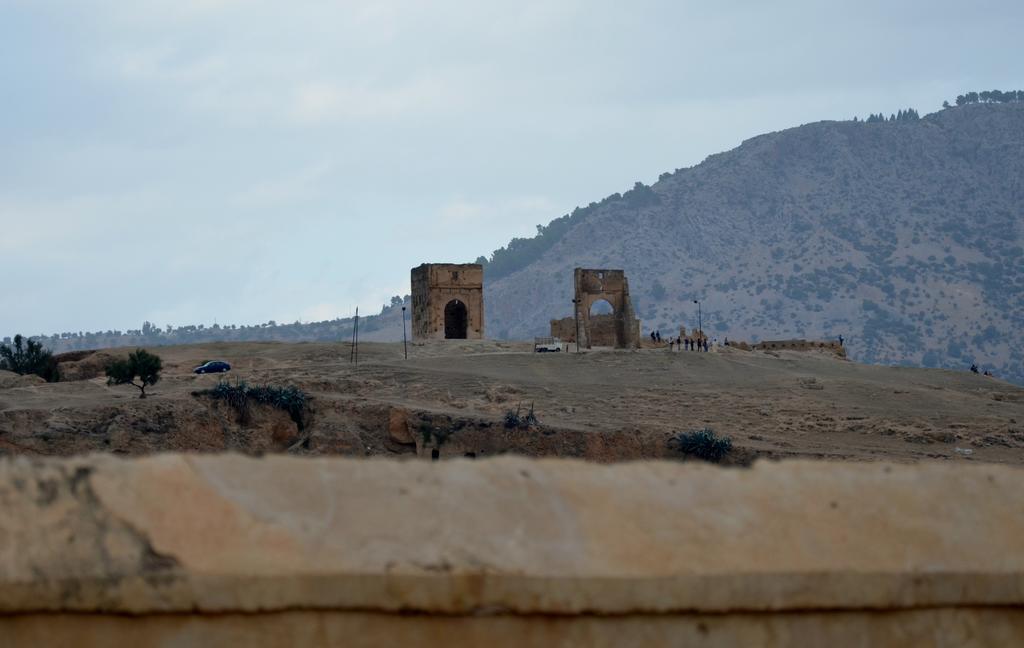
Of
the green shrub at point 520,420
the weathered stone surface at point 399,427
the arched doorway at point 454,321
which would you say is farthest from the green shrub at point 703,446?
the arched doorway at point 454,321

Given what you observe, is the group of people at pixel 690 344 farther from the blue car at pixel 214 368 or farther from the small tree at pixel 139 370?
the small tree at pixel 139 370

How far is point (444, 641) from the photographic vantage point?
310cm

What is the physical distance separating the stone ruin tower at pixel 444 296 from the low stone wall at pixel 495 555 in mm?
44681

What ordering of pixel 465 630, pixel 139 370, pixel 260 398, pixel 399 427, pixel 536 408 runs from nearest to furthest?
pixel 465 630
pixel 399 427
pixel 260 398
pixel 139 370
pixel 536 408

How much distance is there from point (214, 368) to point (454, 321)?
12957mm

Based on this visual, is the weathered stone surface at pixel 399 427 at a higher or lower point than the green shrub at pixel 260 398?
lower

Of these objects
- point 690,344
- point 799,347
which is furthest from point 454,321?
point 799,347

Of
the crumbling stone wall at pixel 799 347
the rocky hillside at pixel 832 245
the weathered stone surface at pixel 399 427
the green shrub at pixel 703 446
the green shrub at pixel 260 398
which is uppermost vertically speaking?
the rocky hillside at pixel 832 245

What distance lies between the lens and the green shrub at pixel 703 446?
2858 centimetres

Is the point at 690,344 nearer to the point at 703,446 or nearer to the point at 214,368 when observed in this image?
the point at 214,368

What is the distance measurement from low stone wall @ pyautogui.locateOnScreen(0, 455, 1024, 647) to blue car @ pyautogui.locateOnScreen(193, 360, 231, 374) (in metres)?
36.7

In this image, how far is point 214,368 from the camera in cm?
3984

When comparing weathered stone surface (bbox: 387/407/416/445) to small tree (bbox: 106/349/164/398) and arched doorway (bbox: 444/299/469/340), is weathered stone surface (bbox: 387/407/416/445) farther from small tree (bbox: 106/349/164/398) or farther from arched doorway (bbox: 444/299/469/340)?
arched doorway (bbox: 444/299/469/340)

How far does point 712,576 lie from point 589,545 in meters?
0.30
